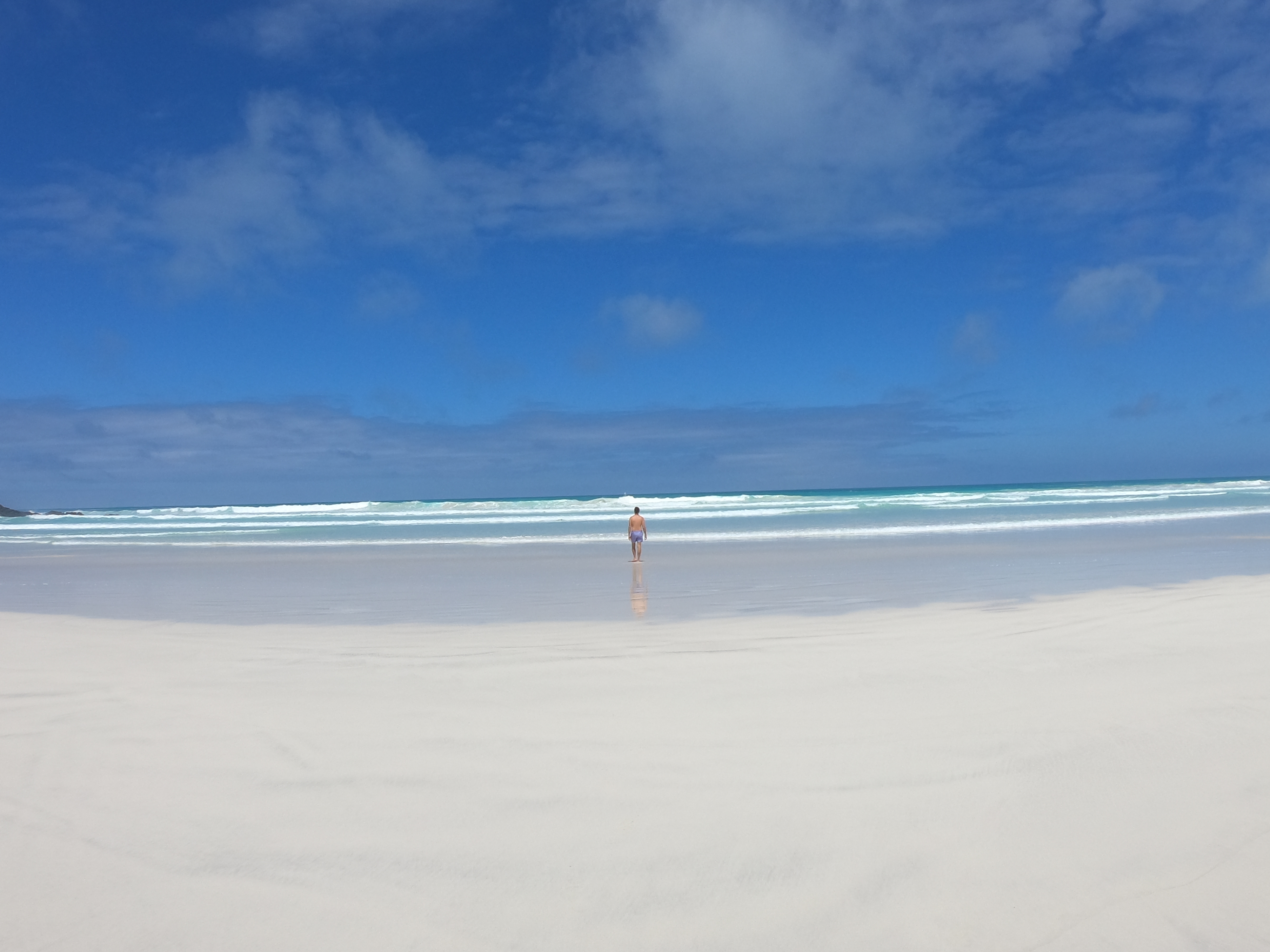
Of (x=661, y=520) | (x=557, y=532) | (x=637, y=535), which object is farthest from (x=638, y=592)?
(x=661, y=520)

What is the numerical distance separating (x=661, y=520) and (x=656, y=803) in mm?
36436

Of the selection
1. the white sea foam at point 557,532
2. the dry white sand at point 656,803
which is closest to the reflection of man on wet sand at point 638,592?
the dry white sand at point 656,803

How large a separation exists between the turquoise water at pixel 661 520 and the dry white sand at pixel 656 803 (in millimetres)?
17660

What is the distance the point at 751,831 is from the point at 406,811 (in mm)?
1578

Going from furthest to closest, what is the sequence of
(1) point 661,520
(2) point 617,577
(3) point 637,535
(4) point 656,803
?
(1) point 661,520 → (3) point 637,535 → (2) point 617,577 → (4) point 656,803

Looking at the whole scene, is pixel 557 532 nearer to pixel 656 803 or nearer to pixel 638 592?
pixel 638 592

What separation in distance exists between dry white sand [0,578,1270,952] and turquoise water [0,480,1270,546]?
57.9 feet

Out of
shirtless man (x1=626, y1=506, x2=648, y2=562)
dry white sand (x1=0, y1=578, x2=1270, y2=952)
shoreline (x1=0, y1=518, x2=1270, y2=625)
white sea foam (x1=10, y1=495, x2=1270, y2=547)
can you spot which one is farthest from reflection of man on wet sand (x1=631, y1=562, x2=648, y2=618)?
white sea foam (x1=10, y1=495, x2=1270, y2=547)

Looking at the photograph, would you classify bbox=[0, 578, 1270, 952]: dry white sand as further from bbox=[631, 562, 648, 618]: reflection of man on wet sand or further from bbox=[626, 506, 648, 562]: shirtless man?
bbox=[626, 506, 648, 562]: shirtless man

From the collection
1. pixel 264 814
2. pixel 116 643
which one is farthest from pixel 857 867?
pixel 116 643

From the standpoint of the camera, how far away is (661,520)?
132 feet

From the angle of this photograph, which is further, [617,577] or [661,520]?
[661,520]

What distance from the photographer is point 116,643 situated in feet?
28.8

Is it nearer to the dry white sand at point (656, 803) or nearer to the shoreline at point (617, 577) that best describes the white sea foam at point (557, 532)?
the shoreline at point (617, 577)
